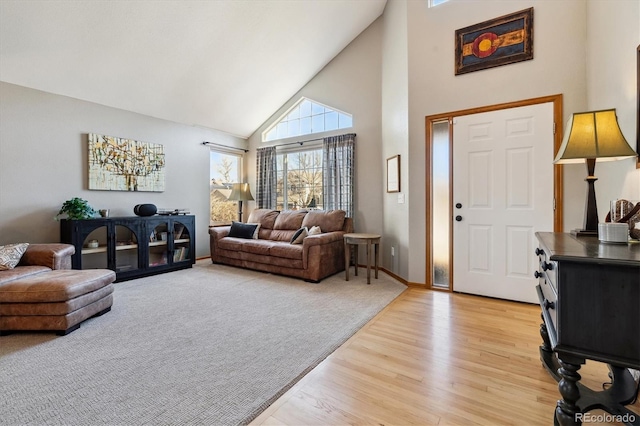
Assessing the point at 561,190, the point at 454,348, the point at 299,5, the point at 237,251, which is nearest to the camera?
the point at 454,348

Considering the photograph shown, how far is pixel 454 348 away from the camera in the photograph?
207 cm

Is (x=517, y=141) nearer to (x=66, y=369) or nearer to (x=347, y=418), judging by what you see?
(x=347, y=418)

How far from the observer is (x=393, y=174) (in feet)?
13.2

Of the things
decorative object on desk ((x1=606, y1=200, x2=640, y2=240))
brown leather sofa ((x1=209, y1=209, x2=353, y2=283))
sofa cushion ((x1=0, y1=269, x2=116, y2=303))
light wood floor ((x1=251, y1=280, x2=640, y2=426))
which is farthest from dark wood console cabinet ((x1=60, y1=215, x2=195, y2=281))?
decorative object on desk ((x1=606, y1=200, x2=640, y2=240))

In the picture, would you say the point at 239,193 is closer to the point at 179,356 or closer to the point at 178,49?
the point at 178,49

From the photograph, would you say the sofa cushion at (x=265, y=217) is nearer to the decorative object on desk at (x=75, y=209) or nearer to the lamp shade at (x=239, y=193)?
the lamp shade at (x=239, y=193)

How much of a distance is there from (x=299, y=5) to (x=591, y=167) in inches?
148

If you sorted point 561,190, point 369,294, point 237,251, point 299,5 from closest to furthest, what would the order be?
point 561,190 < point 369,294 < point 299,5 < point 237,251

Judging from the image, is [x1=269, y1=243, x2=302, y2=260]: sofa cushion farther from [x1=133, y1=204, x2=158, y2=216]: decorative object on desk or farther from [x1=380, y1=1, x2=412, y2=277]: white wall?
[x1=133, y1=204, x2=158, y2=216]: decorative object on desk

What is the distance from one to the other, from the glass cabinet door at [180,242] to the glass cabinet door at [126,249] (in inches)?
21.4

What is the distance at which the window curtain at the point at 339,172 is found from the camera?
4805 mm

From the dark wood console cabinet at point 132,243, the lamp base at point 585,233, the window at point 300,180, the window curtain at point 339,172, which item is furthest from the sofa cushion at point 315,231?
the lamp base at point 585,233

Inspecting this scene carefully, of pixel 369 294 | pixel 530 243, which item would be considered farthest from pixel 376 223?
pixel 530 243

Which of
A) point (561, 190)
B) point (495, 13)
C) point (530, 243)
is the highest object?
point (495, 13)
